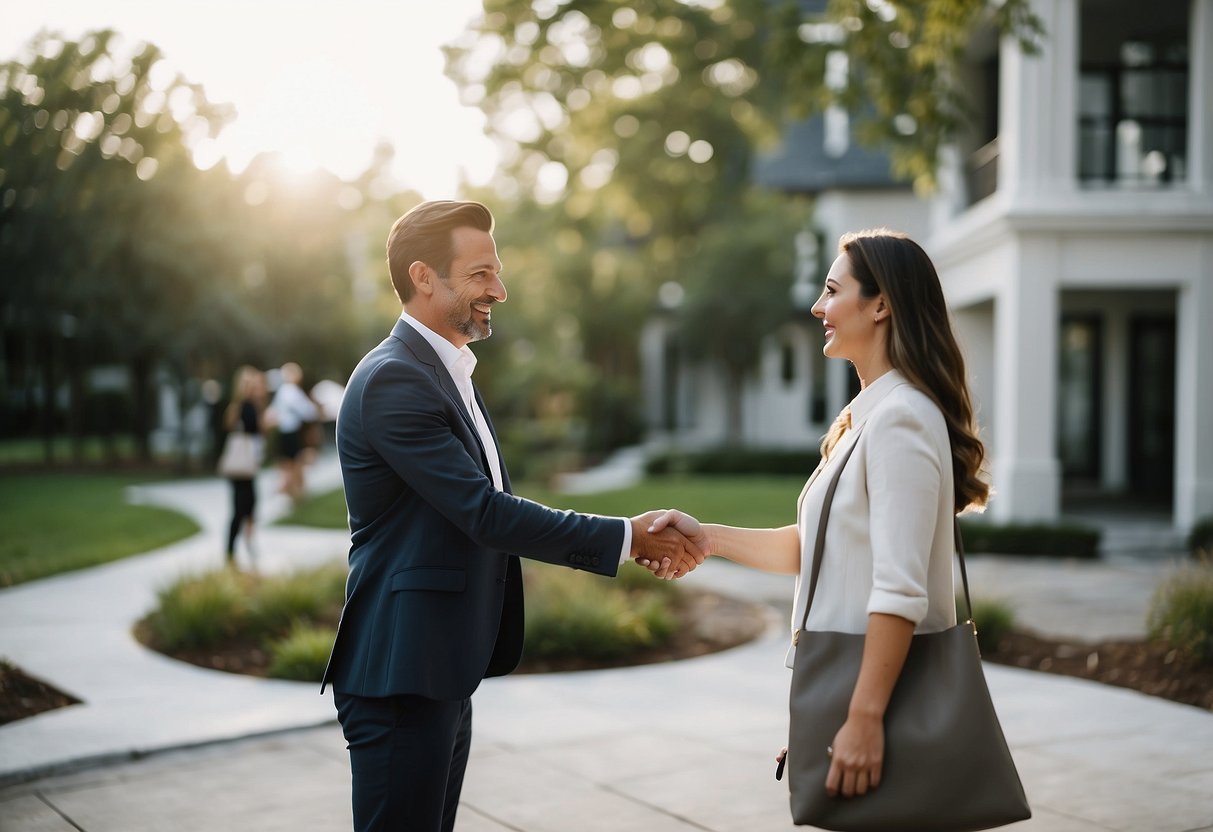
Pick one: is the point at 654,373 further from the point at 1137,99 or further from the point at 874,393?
the point at 874,393

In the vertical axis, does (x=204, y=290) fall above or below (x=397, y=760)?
above

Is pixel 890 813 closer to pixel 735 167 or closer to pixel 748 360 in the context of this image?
pixel 735 167

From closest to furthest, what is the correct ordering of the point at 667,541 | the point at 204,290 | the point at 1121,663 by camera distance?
the point at 667,541
the point at 1121,663
the point at 204,290

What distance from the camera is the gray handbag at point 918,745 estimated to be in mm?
2598

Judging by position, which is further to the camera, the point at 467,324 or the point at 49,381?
the point at 49,381

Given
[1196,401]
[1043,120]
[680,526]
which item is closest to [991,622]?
[680,526]

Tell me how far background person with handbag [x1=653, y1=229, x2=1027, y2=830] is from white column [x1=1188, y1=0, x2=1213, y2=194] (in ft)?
51.1

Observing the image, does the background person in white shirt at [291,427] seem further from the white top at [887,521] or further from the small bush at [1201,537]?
the white top at [887,521]

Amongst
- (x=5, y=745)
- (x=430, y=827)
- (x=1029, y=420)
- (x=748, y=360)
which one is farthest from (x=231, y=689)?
(x=748, y=360)

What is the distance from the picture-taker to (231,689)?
7.34 meters

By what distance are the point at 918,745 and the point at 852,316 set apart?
1061mm

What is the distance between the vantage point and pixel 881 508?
2.67m

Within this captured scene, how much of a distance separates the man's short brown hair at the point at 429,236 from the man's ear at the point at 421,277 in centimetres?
1

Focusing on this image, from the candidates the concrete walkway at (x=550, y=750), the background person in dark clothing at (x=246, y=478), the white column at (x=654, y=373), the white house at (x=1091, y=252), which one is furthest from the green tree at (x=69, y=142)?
the white column at (x=654, y=373)
